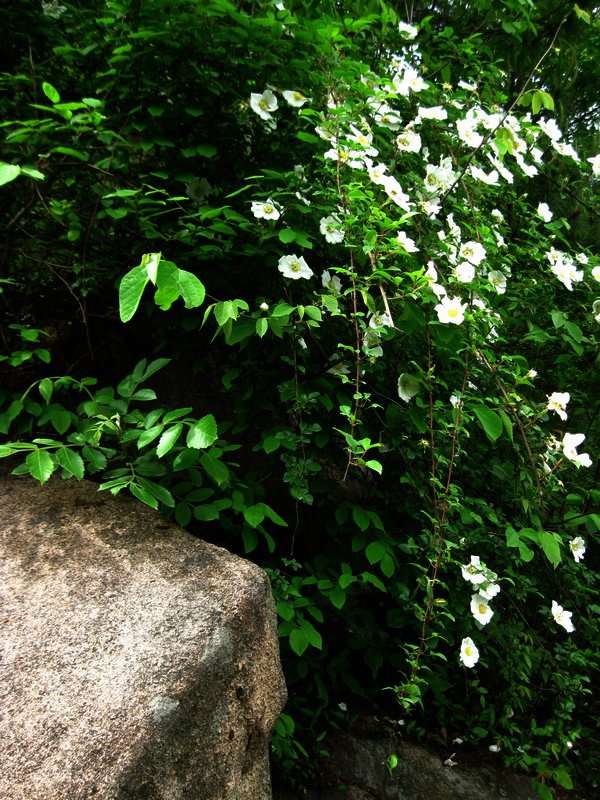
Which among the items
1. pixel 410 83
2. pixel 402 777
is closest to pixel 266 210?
pixel 410 83

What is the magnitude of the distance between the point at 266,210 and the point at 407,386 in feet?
2.44

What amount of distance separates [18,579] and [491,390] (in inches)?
65.8

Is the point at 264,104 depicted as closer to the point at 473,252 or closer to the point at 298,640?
the point at 473,252

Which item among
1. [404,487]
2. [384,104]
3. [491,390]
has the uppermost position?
Answer: [384,104]

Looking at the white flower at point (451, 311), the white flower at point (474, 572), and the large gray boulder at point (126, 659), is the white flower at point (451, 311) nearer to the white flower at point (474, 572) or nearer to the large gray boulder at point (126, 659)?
the white flower at point (474, 572)

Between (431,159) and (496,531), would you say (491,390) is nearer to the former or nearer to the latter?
(496,531)

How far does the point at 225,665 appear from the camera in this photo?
1.21m

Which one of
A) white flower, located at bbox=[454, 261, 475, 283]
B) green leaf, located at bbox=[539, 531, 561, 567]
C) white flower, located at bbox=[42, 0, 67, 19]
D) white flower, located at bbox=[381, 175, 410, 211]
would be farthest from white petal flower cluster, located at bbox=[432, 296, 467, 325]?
white flower, located at bbox=[42, 0, 67, 19]

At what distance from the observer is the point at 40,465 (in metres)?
1.27

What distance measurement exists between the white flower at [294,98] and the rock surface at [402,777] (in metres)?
2.30

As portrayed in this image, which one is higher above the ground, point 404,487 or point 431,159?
point 431,159

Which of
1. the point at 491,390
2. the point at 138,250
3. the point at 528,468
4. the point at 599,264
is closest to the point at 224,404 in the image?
the point at 138,250

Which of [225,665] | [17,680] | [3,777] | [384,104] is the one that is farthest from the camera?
[384,104]

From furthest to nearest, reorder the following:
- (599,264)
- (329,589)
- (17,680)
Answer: (599,264), (329,589), (17,680)
